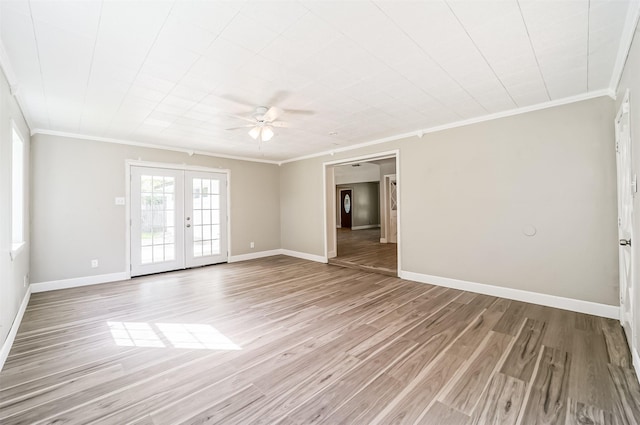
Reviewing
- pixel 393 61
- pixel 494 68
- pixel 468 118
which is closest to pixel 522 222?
pixel 468 118

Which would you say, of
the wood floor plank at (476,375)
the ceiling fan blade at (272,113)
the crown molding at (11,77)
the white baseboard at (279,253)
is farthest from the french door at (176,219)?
the wood floor plank at (476,375)

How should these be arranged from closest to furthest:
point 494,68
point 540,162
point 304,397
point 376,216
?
1. point 304,397
2. point 494,68
3. point 540,162
4. point 376,216

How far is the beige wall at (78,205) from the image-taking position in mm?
4410

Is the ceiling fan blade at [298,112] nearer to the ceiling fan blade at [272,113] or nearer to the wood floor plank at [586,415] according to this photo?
the ceiling fan blade at [272,113]

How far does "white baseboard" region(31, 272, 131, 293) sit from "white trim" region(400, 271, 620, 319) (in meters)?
5.27

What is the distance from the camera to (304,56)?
92.2 inches

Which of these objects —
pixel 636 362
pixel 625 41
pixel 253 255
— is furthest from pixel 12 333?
pixel 625 41

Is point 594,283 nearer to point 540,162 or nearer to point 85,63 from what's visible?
point 540,162

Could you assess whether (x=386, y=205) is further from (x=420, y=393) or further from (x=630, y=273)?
(x=420, y=393)

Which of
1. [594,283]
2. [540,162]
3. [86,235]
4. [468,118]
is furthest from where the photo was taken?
[86,235]

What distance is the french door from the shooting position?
535cm

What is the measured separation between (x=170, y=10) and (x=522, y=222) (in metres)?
4.39

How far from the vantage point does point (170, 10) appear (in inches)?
70.5

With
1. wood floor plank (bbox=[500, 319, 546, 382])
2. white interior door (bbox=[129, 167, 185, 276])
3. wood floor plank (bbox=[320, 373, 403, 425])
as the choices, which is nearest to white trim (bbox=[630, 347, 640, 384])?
wood floor plank (bbox=[500, 319, 546, 382])
